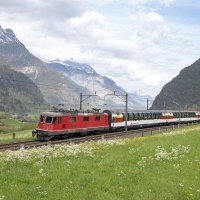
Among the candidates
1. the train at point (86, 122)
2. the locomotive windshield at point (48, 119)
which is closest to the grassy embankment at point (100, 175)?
the locomotive windshield at point (48, 119)

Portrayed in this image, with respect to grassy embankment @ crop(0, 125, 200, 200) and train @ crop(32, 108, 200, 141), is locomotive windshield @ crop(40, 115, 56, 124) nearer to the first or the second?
train @ crop(32, 108, 200, 141)

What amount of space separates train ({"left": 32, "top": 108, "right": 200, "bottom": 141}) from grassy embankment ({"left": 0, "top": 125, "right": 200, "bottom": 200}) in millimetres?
20043

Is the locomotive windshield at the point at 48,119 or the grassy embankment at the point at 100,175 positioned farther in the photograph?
the locomotive windshield at the point at 48,119

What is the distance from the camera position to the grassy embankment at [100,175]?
1422cm

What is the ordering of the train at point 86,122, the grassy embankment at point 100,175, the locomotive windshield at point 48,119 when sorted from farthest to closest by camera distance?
the train at point 86,122, the locomotive windshield at point 48,119, the grassy embankment at point 100,175

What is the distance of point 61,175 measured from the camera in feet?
54.6

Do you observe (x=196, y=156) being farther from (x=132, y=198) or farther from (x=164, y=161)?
(x=132, y=198)

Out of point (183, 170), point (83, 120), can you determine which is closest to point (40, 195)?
point (183, 170)

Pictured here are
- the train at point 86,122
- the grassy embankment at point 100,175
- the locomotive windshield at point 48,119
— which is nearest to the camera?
the grassy embankment at point 100,175

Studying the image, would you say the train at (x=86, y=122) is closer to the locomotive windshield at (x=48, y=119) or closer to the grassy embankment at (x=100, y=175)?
the locomotive windshield at (x=48, y=119)

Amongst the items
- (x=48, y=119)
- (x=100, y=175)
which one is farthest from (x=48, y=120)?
(x=100, y=175)

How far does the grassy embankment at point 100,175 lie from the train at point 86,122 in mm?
20043

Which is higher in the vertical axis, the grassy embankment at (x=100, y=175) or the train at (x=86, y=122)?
the train at (x=86, y=122)

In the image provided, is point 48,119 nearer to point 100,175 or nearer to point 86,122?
point 86,122
